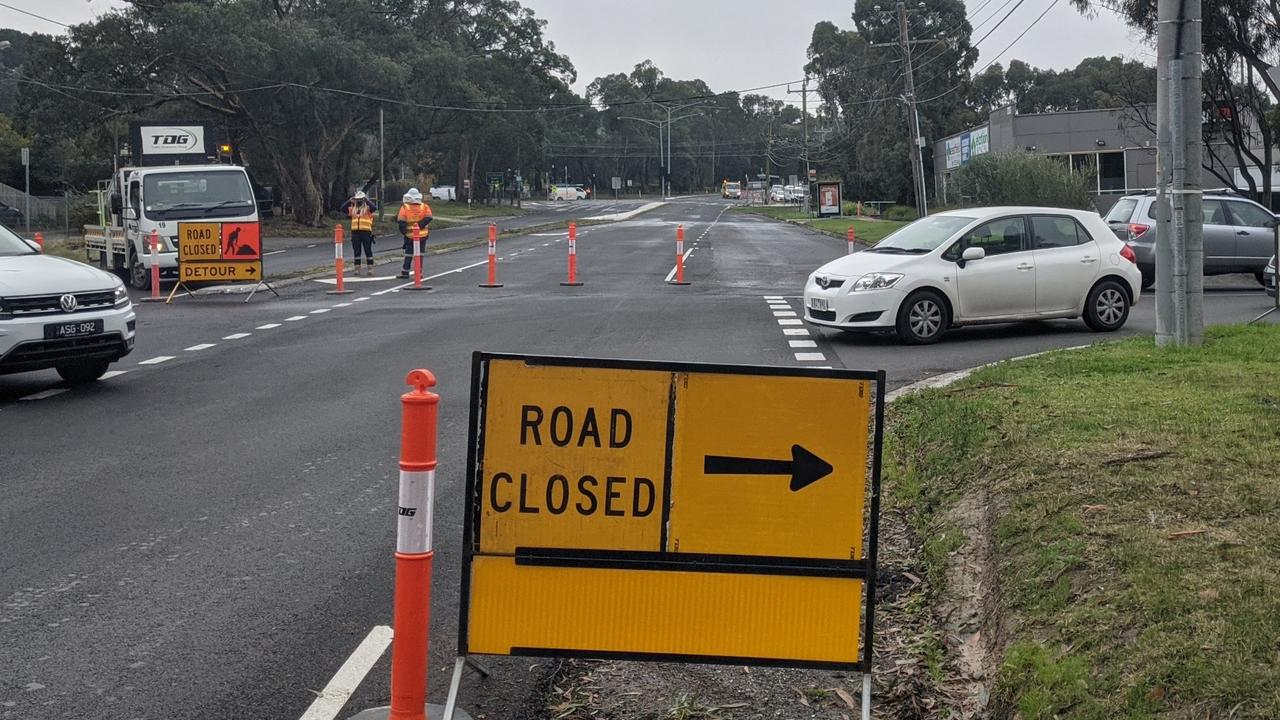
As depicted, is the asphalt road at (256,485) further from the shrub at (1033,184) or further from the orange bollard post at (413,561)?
the shrub at (1033,184)

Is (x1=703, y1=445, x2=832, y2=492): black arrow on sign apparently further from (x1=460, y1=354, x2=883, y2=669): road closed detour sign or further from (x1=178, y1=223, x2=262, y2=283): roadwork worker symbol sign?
(x1=178, y1=223, x2=262, y2=283): roadwork worker symbol sign

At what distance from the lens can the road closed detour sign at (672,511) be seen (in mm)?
4918

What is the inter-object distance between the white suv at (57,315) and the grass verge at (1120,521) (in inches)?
277

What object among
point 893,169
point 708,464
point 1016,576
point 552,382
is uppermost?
point 893,169

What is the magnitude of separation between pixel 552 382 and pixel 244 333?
13826 millimetres

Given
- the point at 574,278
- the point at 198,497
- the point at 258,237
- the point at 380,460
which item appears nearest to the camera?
the point at 198,497

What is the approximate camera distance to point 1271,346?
11.7 metres

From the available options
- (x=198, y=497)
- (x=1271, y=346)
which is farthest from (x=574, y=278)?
(x=198, y=497)

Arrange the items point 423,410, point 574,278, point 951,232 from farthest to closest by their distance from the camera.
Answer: point 574,278, point 951,232, point 423,410

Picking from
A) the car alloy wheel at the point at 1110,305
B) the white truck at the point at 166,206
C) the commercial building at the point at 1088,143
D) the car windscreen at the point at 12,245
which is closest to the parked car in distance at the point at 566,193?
the commercial building at the point at 1088,143

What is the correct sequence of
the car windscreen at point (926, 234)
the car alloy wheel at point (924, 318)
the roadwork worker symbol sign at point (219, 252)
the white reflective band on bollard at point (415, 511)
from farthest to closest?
the roadwork worker symbol sign at point (219, 252)
the car windscreen at point (926, 234)
the car alloy wheel at point (924, 318)
the white reflective band on bollard at point (415, 511)

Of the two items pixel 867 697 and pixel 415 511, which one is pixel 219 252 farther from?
pixel 867 697

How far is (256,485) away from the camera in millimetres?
8625

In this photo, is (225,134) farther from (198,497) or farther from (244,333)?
(198,497)
